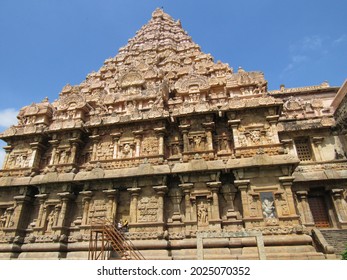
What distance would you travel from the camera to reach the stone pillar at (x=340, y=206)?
616 inches

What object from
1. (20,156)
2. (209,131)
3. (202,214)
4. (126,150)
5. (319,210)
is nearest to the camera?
(202,214)

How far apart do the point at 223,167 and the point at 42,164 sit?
12.4 m

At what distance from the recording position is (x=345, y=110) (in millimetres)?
18406

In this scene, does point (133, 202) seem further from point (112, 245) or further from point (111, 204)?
point (112, 245)

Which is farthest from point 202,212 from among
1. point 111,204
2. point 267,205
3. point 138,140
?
point 138,140

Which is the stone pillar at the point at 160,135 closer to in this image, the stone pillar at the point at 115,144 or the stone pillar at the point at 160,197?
the stone pillar at the point at 160,197

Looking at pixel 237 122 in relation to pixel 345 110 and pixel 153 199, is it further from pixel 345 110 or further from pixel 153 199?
pixel 345 110

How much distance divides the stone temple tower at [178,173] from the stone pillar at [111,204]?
0.06m

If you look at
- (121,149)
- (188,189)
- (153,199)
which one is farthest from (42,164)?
(188,189)

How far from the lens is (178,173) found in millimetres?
13688

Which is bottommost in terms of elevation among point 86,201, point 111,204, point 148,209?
point 148,209

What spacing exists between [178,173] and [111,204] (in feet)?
13.9

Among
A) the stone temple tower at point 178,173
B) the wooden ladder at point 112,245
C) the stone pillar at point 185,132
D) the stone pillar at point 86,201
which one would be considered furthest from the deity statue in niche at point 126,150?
the wooden ladder at point 112,245
